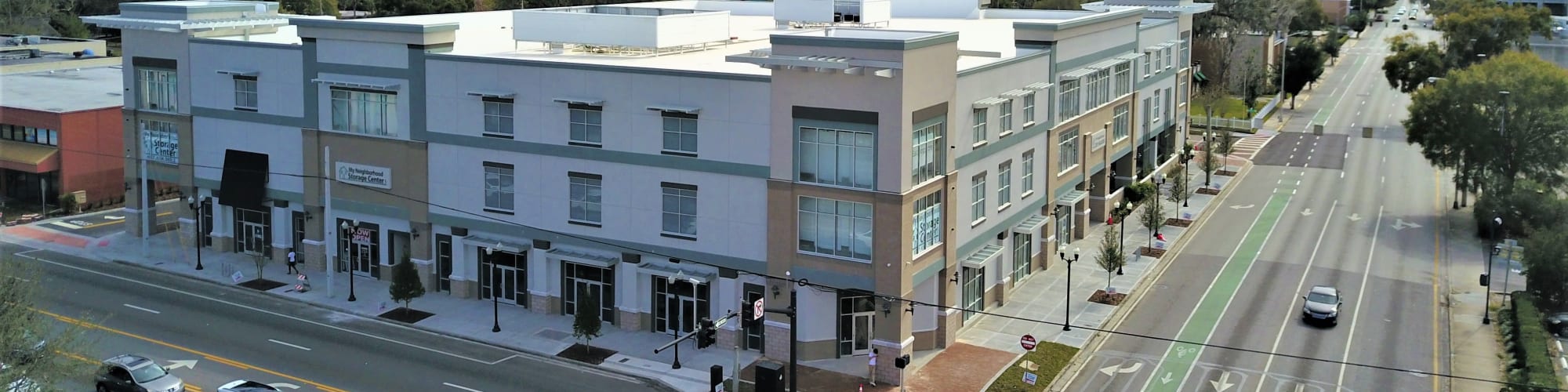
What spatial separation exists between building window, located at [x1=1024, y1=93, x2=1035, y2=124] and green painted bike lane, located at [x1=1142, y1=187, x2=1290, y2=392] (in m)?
10.5

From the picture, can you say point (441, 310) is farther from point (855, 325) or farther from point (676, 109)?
point (855, 325)

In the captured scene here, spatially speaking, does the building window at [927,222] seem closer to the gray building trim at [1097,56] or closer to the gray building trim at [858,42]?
the gray building trim at [858,42]

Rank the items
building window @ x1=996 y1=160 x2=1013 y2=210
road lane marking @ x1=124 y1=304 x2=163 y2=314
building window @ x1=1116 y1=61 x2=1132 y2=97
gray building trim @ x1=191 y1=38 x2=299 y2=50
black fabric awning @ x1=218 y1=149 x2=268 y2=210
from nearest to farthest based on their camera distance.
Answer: road lane marking @ x1=124 y1=304 x2=163 y2=314
building window @ x1=996 y1=160 x2=1013 y2=210
gray building trim @ x1=191 y1=38 x2=299 y2=50
black fabric awning @ x1=218 y1=149 x2=268 y2=210
building window @ x1=1116 y1=61 x2=1132 y2=97

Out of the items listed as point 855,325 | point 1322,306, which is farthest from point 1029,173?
point 855,325

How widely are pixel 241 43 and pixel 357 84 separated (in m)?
7.58

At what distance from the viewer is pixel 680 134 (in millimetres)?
50469

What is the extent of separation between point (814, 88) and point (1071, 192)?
24531 mm

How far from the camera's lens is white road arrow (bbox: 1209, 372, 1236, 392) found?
46.6 metres

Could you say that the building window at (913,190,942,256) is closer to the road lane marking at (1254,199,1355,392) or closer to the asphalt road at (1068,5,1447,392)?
the asphalt road at (1068,5,1447,392)

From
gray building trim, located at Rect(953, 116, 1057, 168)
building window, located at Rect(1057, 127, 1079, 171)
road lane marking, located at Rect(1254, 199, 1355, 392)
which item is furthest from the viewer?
building window, located at Rect(1057, 127, 1079, 171)

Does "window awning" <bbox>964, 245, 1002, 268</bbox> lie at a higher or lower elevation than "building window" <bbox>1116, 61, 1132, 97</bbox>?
lower

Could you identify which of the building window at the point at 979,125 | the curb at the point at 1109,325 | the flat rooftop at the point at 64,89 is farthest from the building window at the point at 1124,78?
the flat rooftop at the point at 64,89

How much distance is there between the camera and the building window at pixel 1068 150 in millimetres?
64812

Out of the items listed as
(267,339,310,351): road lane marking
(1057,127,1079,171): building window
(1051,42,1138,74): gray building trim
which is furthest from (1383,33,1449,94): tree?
(267,339,310,351): road lane marking
